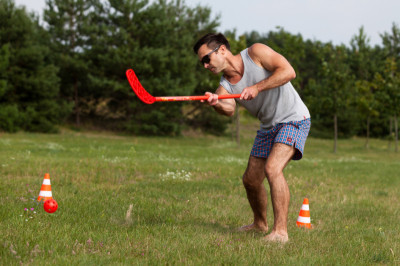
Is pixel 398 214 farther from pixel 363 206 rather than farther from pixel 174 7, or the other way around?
pixel 174 7

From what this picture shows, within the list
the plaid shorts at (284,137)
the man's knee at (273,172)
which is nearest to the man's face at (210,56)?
the plaid shorts at (284,137)

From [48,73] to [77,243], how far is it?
29622 mm

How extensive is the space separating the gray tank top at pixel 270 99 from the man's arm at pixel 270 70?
4.0 inches

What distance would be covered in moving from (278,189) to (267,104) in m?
0.95

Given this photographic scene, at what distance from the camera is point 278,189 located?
16.0ft

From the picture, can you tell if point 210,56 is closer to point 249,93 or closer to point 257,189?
point 249,93

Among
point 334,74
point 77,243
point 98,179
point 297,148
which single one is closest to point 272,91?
A: point 297,148

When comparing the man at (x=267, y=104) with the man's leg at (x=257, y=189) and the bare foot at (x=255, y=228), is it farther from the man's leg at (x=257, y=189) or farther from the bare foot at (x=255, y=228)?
the bare foot at (x=255, y=228)

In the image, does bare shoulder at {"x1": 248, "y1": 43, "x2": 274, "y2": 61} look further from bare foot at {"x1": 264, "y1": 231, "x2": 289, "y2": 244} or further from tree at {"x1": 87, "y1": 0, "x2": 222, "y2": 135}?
tree at {"x1": 87, "y1": 0, "x2": 222, "y2": 135}

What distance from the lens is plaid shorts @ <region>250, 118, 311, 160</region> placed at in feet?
16.2

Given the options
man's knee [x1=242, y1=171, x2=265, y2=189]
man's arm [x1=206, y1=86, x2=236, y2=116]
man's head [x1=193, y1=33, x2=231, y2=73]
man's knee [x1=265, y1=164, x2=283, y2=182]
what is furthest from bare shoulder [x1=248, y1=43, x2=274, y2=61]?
man's knee [x1=242, y1=171, x2=265, y2=189]

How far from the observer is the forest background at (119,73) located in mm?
30484

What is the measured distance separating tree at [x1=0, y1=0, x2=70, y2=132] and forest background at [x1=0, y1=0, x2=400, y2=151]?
66 millimetres

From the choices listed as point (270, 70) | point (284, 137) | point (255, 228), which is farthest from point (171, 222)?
point (270, 70)
